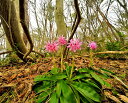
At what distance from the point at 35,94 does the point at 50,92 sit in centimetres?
15

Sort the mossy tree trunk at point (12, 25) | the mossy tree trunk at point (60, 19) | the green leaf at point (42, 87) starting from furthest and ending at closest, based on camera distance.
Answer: the mossy tree trunk at point (60, 19) → the mossy tree trunk at point (12, 25) → the green leaf at point (42, 87)

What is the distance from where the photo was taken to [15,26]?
244 cm

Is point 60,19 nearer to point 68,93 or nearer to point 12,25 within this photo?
point 12,25

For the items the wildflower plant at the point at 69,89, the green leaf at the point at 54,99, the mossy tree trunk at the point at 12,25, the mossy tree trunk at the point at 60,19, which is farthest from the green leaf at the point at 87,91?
the mossy tree trunk at the point at 60,19

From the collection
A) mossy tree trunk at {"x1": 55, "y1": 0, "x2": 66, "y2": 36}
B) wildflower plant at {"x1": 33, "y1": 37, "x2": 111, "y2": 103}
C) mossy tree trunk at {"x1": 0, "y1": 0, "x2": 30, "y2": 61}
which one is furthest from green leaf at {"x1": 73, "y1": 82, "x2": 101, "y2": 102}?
mossy tree trunk at {"x1": 55, "y1": 0, "x2": 66, "y2": 36}

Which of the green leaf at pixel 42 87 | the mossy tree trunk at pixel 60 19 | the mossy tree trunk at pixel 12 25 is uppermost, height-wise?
the mossy tree trunk at pixel 60 19

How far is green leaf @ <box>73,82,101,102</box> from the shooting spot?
3.04ft

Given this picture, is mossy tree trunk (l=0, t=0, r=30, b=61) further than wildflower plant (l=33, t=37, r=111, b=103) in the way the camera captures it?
Yes

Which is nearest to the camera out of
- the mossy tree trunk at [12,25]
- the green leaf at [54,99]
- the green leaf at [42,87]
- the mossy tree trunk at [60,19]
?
the green leaf at [54,99]

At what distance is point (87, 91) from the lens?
966mm

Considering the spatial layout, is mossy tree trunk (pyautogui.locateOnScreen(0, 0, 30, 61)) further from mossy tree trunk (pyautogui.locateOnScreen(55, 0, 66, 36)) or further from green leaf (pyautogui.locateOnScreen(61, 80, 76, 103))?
mossy tree trunk (pyautogui.locateOnScreen(55, 0, 66, 36))

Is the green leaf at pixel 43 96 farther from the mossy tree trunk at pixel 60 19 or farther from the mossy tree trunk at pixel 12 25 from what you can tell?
the mossy tree trunk at pixel 60 19

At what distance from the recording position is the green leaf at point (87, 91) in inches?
36.5

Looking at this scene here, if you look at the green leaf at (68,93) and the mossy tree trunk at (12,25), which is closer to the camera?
the green leaf at (68,93)
